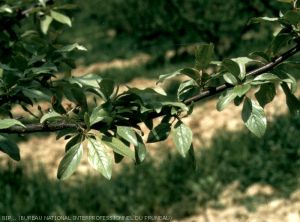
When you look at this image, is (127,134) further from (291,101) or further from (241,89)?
(291,101)

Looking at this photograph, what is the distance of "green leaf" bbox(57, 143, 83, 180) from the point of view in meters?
1.45

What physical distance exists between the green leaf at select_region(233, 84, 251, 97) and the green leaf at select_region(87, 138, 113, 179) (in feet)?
1.36

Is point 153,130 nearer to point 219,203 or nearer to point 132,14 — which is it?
point 219,203

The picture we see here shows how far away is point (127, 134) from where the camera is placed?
4.87ft

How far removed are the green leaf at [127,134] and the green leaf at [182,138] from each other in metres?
0.12

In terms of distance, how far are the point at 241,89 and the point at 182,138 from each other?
8.9 inches

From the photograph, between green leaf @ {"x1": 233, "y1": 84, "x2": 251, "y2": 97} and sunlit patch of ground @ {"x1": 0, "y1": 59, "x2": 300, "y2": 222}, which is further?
sunlit patch of ground @ {"x1": 0, "y1": 59, "x2": 300, "y2": 222}

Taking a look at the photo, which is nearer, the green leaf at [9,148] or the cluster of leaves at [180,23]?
the green leaf at [9,148]

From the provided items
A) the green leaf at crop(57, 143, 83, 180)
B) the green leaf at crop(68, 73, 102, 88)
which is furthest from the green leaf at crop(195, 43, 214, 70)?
the green leaf at crop(57, 143, 83, 180)

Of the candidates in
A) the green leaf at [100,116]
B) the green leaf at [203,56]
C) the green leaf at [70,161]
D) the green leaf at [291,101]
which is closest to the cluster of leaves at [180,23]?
the green leaf at [291,101]

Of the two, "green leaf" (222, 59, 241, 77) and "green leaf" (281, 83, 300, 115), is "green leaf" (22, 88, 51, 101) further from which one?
"green leaf" (281, 83, 300, 115)

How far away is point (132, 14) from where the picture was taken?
30.9 ft

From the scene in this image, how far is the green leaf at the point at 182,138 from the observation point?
1.48 metres

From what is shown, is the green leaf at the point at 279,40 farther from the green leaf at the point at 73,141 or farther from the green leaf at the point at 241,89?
the green leaf at the point at 73,141
